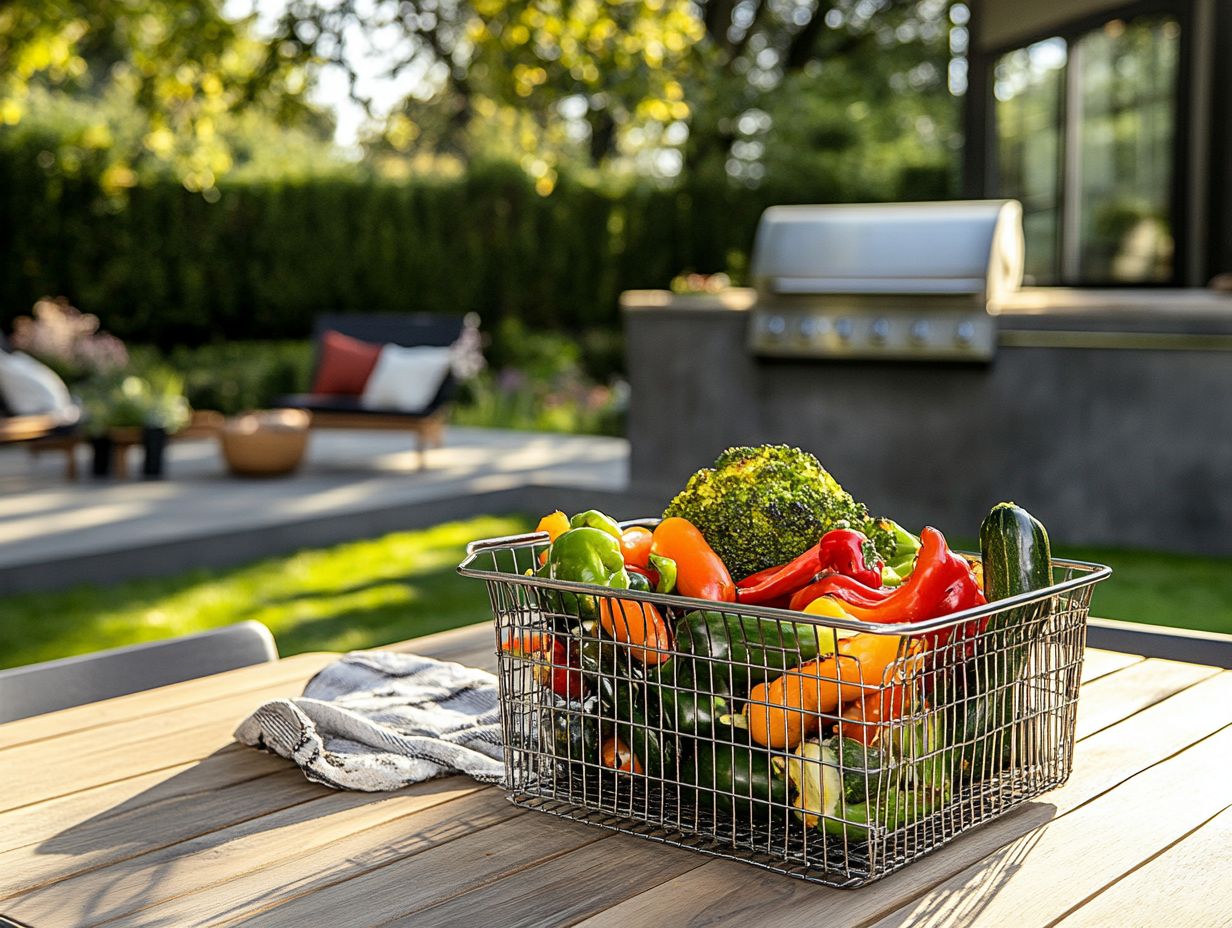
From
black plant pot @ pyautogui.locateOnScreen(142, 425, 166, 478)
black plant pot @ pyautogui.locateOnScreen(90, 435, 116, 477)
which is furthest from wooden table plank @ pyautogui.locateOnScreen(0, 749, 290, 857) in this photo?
black plant pot @ pyautogui.locateOnScreen(90, 435, 116, 477)

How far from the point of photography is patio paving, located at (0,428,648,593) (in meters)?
5.57

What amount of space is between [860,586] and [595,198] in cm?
1200

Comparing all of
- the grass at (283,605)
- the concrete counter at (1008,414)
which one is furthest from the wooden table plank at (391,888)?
the concrete counter at (1008,414)

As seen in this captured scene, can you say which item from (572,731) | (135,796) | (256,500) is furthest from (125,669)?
(256,500)

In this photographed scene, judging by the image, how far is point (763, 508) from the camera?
3.58 ft

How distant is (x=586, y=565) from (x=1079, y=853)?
1.31ft

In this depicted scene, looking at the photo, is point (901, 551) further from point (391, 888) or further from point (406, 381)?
point (406, 381)

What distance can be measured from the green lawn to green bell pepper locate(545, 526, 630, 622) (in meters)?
3.35

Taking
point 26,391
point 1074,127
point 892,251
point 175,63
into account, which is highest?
point 175,63

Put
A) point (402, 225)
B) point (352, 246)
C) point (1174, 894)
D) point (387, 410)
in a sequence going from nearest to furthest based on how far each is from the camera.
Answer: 1. point (1174, 894)
2. point (387, 410)
3. point (352, 246)
4. point (402, 225)

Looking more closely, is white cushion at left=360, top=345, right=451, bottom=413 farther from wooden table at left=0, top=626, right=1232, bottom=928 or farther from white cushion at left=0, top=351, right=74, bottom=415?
wooden table at left=0, top=626, right=1232, bottom=928

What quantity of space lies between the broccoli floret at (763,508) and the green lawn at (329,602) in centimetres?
331

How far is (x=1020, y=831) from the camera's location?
3.41ft

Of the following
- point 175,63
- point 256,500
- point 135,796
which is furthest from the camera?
point 175,63
